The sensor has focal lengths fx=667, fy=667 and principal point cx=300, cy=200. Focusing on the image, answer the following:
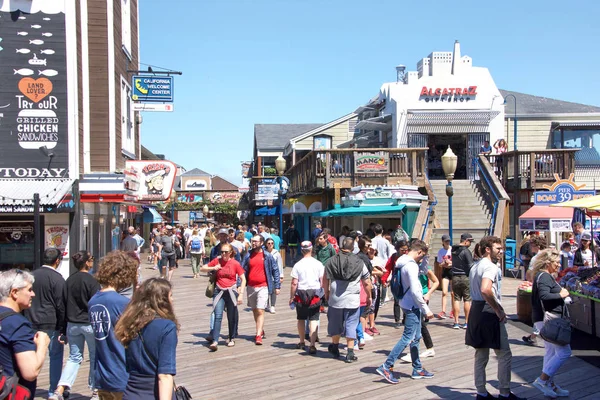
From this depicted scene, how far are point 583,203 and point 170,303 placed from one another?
348 inches

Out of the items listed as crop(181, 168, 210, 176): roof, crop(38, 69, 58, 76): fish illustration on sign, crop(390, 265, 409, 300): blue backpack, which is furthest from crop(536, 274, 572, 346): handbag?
crop(181, 168, 210, 176): roof

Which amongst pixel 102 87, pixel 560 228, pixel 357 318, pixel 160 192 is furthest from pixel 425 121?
pixel 357 318

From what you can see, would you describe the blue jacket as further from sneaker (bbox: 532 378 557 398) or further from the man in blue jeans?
sneaker (bbox: 532 378 557 398)

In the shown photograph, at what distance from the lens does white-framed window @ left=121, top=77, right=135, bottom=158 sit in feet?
75.7

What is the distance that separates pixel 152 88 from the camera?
78.1 ft

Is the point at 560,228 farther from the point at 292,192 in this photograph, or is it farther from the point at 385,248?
the point at 292,192

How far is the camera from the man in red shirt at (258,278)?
11.0 m

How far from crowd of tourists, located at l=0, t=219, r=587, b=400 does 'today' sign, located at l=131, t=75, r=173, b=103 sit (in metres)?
12.0

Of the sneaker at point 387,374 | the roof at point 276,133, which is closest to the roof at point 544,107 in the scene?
the roof at point 276,133

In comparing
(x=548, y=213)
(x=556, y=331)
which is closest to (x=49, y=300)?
(x=556, y=331)

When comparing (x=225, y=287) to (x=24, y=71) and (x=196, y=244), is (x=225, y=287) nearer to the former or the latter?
(x=24, y=71)

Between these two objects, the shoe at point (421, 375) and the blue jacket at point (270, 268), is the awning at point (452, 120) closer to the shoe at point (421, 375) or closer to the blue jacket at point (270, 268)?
the blue jacket at point (270, 268)

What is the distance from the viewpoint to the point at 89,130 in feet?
64.2

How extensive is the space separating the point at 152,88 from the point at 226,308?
14.8 m
